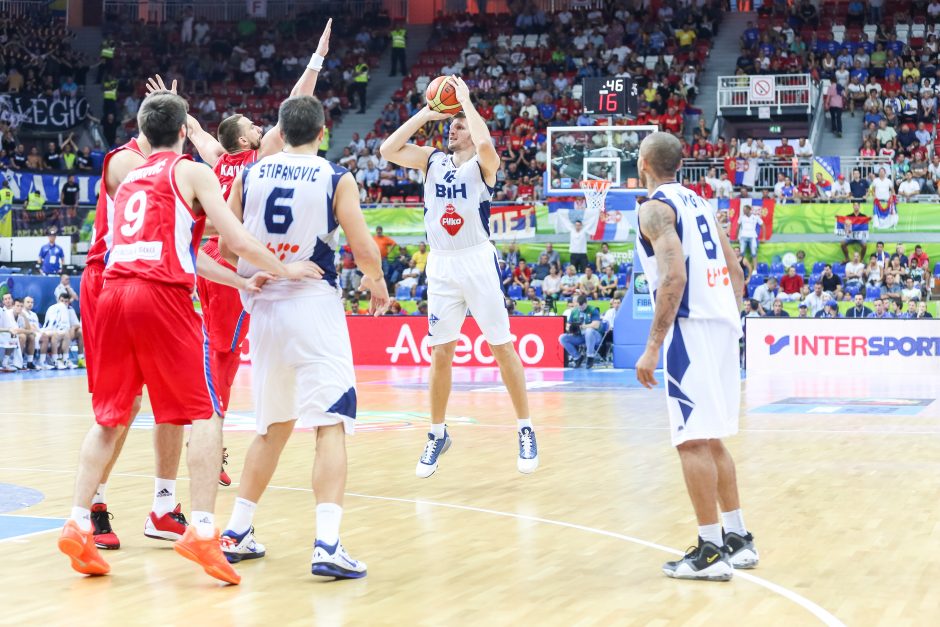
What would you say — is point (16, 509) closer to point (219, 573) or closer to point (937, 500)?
point (219, 573)

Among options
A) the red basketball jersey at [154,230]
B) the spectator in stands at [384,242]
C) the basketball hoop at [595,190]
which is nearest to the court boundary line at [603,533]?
the red basketball jersey at [154,230]

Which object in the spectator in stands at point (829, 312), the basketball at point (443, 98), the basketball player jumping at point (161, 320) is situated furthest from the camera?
the spectator in stands at point (829, 312)

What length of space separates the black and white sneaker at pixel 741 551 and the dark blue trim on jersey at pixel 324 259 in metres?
2.32

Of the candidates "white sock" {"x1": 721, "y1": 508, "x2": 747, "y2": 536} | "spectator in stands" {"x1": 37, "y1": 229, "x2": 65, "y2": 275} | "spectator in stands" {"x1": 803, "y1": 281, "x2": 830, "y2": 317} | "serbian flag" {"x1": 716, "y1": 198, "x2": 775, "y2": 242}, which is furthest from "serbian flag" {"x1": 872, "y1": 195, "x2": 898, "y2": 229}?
"white sock" {"x1": 721, "y1": 508, "x2": 747, "y2": 536}

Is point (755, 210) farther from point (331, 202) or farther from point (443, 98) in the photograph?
point (331, 202)

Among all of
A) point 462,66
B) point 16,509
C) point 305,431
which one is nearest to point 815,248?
point 462,66

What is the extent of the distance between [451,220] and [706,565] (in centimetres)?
391

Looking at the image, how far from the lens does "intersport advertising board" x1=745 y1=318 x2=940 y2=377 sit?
20875mm

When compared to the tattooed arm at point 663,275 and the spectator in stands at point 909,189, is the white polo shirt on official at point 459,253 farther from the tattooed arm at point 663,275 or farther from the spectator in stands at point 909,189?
the spectator in stands at point 909,189

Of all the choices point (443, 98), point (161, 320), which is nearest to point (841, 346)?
point (443, 98)

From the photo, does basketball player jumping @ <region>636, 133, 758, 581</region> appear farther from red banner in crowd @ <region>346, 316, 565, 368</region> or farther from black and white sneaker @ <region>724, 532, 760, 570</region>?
red banner in crowd @ <region>346, 316, 565, 368</region>

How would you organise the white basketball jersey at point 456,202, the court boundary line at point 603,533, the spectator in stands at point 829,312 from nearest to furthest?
the court boundary line at point 603,533, the white basketball jersey at point 456,202, the spectator in stands at point 829,312

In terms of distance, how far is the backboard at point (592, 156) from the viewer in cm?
2291

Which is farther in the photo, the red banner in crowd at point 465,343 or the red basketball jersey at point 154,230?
the red banner in crowd at point 465,343
